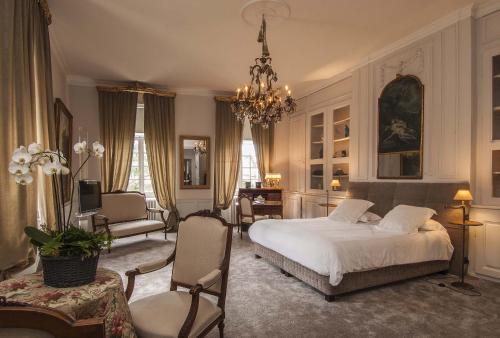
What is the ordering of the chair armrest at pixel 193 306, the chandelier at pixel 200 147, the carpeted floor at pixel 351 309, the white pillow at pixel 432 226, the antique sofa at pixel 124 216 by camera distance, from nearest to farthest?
the chair armrest at pixel 193 306, the carpeted floor at pixel 351 309, the white pillow at pixel 432 226, the antique sofa at pixel 124 216, the chandelier at pixel 200 147

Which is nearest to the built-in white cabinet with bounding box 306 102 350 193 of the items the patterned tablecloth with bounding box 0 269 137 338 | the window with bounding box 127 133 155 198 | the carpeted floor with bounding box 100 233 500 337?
the carpeted floor with bounding box 100 233 500 337

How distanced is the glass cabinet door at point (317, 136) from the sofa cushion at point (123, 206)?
12.6 feet

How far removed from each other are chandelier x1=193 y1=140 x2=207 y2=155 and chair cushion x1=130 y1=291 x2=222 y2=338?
16.5ft

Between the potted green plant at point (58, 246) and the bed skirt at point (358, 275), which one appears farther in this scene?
the bed skirt at point (358, 275)

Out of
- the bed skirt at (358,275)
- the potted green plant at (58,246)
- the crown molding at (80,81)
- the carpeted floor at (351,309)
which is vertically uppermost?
the crown molding at (80,81)

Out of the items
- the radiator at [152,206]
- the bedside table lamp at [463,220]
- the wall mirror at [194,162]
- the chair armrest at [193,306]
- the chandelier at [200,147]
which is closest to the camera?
the chair armrest at [193,306]

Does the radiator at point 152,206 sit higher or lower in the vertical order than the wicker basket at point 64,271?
lower

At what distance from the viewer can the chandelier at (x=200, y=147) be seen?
6.98m

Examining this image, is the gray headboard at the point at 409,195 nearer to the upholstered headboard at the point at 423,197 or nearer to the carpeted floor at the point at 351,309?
the upholstered headboard at the point at 423,197

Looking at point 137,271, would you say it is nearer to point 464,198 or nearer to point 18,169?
point 18,169

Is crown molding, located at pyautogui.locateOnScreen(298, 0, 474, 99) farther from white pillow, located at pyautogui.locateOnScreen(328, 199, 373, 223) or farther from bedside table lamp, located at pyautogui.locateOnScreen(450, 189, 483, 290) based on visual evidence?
white pillow, located at pyautogui.locateOnScreen(328, 199, 373, 223)

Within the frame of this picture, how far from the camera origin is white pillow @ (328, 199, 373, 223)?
451 cm

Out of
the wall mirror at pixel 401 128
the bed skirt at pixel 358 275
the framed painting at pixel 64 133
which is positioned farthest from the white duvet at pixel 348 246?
the framed painting at pixel 64 133

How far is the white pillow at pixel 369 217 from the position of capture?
178 inches
